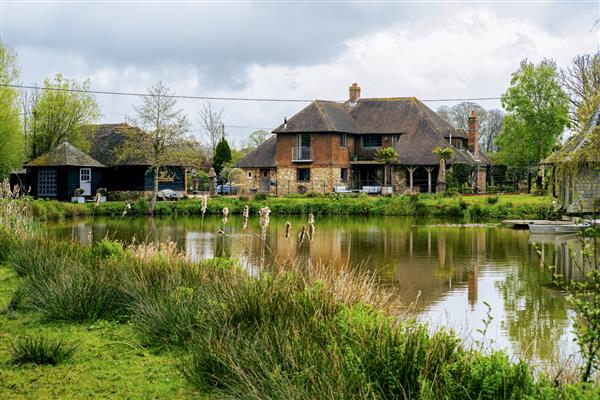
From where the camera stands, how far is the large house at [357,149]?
52.8 meters

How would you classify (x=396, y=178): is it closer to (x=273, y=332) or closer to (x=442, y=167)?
(x=442, y=167)

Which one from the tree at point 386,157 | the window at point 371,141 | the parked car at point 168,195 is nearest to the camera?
the parked car at point 168,195

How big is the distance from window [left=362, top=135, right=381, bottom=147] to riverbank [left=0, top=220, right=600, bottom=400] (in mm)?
Answer: 44588

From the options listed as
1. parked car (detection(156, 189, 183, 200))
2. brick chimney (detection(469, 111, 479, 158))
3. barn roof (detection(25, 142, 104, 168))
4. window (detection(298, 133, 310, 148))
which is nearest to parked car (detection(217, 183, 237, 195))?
window (detection(298, 133, 310, 148))

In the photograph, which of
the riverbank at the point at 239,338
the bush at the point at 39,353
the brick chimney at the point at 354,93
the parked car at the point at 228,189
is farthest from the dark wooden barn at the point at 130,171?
the bush at the point at 39,353

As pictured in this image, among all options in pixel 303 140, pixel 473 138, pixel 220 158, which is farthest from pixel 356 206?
pixel 220 158

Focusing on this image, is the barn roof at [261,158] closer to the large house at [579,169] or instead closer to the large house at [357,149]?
the large house at [357,149]

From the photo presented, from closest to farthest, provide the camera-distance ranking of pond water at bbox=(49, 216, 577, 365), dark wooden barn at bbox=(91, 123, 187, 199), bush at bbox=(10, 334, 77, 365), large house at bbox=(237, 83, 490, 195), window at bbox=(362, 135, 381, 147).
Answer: bush at bbox=(10, 334, 77, 365), pond water at bbox=(49, 216, 577, 365), dark wooden barn at bbox=(91, 123, 187, 199), large house at bbox=(237, 83, 490, 195), window at bbox=(362, 135, 381, 147)

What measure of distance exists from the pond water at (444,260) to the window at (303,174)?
13177mm

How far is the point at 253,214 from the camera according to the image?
145 ft

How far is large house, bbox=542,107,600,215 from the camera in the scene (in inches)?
786

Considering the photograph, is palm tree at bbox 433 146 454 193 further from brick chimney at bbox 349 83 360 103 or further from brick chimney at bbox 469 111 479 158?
brick chimney at bbox 349 83 360 103

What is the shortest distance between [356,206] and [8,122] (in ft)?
67.6

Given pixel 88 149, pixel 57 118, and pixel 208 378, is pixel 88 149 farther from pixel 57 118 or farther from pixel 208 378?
pixel 208 378
